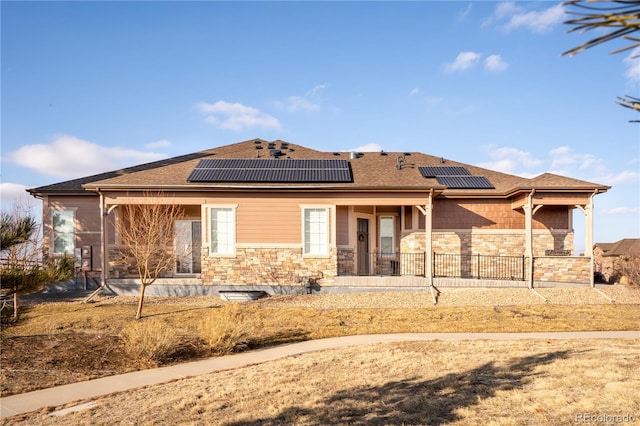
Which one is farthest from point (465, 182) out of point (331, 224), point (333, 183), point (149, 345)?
point (149, 345)

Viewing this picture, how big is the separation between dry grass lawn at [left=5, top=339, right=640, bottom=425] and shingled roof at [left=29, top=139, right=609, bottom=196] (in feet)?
30.0

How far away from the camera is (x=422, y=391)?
659cm

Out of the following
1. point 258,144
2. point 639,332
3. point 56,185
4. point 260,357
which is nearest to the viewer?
point 260,357

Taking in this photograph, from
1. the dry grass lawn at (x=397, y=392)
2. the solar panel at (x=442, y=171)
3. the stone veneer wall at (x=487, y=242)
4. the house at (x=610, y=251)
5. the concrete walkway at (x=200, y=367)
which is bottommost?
the concrete walkway at (x=200, y=367)

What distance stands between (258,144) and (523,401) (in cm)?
1973

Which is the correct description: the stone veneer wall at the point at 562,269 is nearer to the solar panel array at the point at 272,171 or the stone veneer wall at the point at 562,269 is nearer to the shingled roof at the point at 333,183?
the shingled roof at the point at 333,183

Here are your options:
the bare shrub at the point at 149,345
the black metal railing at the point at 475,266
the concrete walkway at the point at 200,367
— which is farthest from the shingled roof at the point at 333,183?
the bare shrub at the point at 149,345

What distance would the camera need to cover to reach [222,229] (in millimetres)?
17344

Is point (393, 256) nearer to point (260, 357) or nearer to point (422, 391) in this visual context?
point (260, 357)

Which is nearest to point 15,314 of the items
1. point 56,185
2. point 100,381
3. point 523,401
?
point 100,381

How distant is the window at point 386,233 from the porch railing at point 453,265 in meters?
0.45

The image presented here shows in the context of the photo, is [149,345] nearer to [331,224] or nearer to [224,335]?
[224,335]

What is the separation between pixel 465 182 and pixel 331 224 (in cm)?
632

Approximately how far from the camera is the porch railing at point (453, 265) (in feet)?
60.2
